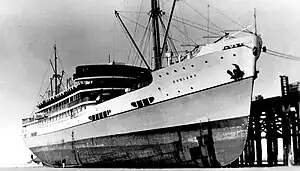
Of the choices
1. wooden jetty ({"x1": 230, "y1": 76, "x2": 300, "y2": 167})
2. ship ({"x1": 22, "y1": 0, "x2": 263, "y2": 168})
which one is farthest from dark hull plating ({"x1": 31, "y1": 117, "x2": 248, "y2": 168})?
wooden jetty ({"x1": 230, "y1": 76, "x2": 300, "y2": 167})

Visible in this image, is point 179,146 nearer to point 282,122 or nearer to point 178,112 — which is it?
point 178,112

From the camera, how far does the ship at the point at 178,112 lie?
69.7 feet

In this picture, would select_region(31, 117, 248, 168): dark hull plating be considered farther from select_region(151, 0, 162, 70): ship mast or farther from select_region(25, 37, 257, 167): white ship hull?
select_region(151, 0, 162, 70): ship mast

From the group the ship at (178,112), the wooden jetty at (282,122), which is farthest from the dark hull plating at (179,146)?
the wooden jetty at (282,122)

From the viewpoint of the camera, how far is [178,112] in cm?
2295

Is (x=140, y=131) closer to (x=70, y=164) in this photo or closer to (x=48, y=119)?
(x=70, y=164)

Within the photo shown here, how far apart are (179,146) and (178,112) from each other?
1.79 metres

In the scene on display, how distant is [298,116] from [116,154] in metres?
10.9

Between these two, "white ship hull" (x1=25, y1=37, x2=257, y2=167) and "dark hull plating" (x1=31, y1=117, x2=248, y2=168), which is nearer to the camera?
"white ship hull" (x1=25, y1=37, x2=257, y2=167)

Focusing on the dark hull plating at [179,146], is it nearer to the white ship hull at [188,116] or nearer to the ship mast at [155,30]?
the white ship hull at [188,116]

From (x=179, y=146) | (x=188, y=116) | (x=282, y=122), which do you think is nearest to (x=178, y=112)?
(x=188, y=116)

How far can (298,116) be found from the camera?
24.1 metres

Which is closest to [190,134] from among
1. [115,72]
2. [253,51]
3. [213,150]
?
[213,150]

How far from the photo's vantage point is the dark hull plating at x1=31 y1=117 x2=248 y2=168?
851 inches
